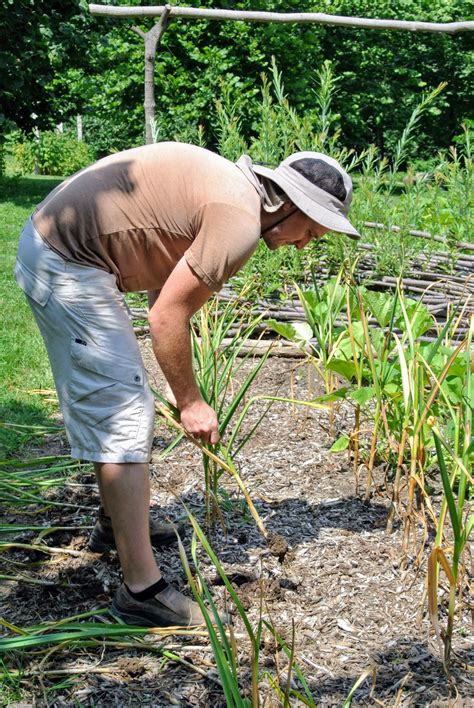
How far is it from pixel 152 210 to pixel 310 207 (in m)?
0.42

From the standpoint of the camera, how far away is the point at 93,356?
84.7 inches

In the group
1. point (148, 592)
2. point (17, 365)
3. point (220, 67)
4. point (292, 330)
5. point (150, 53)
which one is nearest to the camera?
point (148, 592)

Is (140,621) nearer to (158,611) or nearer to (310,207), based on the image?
(158,611)

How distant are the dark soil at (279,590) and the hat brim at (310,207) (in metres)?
0.98

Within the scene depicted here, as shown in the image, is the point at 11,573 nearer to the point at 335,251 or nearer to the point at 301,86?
the point at 335,251

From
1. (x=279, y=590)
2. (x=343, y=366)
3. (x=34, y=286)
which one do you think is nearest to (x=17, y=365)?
(x=343, y=366)

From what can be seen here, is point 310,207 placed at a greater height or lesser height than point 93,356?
greater

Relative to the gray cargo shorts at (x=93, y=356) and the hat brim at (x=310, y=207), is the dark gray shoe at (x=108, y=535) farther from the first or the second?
the hat brim at (x=310, y=207)

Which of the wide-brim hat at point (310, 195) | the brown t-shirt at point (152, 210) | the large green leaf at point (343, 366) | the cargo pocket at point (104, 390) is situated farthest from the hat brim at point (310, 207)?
the large green leaf at point (343, 366)

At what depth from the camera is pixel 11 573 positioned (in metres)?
2.57

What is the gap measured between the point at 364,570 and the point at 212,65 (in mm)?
9215

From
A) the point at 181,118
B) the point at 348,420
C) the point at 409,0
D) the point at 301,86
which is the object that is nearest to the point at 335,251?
the point at 348,420

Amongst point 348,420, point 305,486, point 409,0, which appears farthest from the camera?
point 409,0

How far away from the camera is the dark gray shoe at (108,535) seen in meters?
2.66
